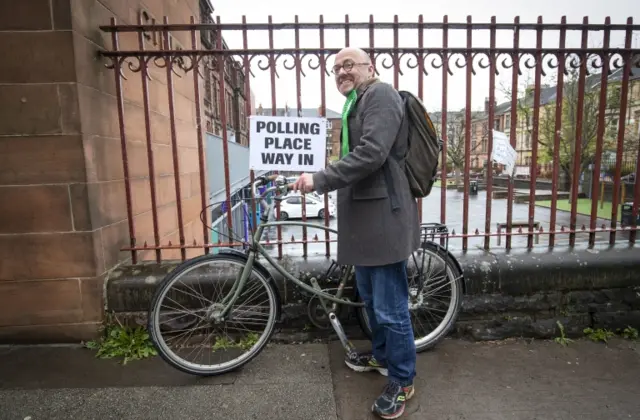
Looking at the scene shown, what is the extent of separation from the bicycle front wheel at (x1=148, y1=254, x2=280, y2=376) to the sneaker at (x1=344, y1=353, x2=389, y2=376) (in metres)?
0.62

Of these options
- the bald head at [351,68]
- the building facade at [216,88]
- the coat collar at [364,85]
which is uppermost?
the building facade at [216,88]

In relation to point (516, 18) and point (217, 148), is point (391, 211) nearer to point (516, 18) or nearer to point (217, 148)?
point (516, 18)

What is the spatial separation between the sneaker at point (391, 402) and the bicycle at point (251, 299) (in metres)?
0.46

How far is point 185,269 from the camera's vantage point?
8.93 feet

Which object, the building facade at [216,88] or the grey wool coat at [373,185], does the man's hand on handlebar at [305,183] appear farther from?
the building facade at [216,88]

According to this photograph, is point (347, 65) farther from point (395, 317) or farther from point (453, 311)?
point (453, 311)

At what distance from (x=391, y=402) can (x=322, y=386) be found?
494mm

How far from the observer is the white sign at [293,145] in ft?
10.0

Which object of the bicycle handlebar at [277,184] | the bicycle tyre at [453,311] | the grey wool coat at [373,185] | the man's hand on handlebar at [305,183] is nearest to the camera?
the grey wool coat at [373,185]

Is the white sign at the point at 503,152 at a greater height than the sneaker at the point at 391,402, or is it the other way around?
the white sign at the point at 503,152

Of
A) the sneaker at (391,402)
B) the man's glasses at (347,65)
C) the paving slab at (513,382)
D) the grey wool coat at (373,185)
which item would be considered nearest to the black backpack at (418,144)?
the grey wool coat at (373,185)

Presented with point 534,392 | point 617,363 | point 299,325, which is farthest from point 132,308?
point 617,363

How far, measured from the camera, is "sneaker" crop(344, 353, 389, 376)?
277cm

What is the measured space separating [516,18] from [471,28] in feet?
1.19
